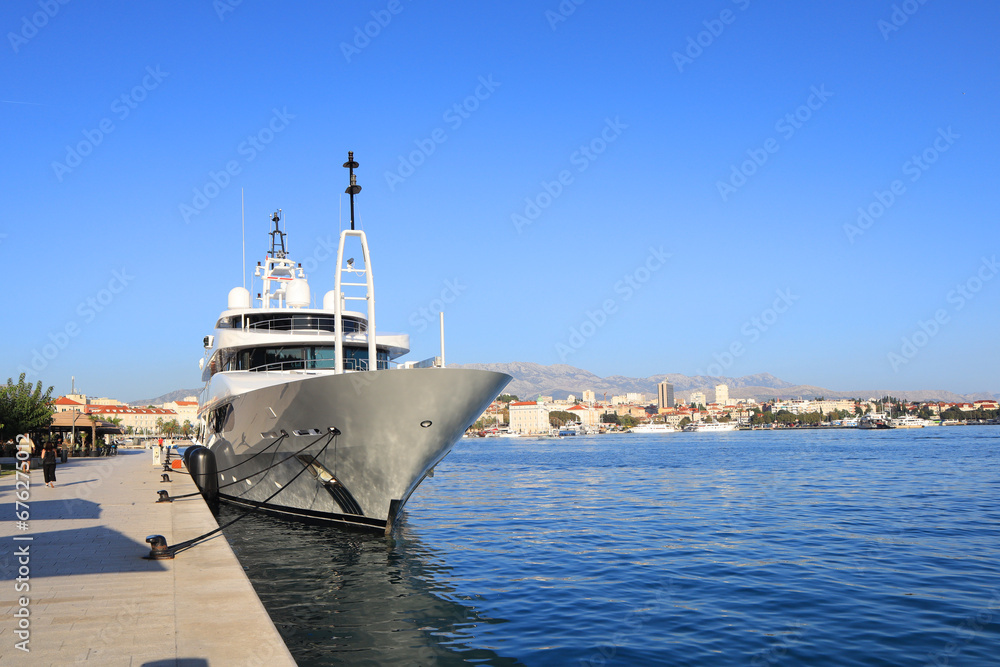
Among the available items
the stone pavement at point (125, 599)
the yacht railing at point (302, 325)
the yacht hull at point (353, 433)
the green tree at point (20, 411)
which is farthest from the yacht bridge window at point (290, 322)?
the green tree at point (20, 411)

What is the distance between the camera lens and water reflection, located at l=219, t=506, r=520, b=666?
8016 mm

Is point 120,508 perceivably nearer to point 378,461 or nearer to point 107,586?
point 378,461

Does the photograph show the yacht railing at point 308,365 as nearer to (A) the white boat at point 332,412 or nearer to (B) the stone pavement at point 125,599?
(A) the white boat at point 332,412

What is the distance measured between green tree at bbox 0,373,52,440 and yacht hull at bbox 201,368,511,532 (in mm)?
22922

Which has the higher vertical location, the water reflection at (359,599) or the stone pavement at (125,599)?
the stone pavement at (125,599)

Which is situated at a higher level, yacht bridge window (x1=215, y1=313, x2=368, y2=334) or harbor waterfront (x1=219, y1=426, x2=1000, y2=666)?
yacht bridge window (x1=215, y1=313, x2=368, y2=334)

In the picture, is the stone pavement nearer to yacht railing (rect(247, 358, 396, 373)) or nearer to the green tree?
yacht railing (rect(247, 358, 396, 373))

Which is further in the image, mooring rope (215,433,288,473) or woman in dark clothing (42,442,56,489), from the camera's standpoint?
woman in dark clothing (42,442,56,489)

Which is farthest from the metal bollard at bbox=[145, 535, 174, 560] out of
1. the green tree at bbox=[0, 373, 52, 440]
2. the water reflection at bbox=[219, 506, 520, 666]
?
the green tree at bbox=[0, 373, 52, 440]

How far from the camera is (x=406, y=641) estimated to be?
8.40 m

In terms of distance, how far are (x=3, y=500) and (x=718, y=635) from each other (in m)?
16.0

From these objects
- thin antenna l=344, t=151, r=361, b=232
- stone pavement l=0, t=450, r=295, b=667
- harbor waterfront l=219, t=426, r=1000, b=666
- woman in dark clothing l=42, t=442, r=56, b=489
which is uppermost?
thin antenna l=344, t=151, r=361, b=232

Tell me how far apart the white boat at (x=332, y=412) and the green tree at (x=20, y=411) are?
64.0ft

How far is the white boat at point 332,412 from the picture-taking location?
12.7m
